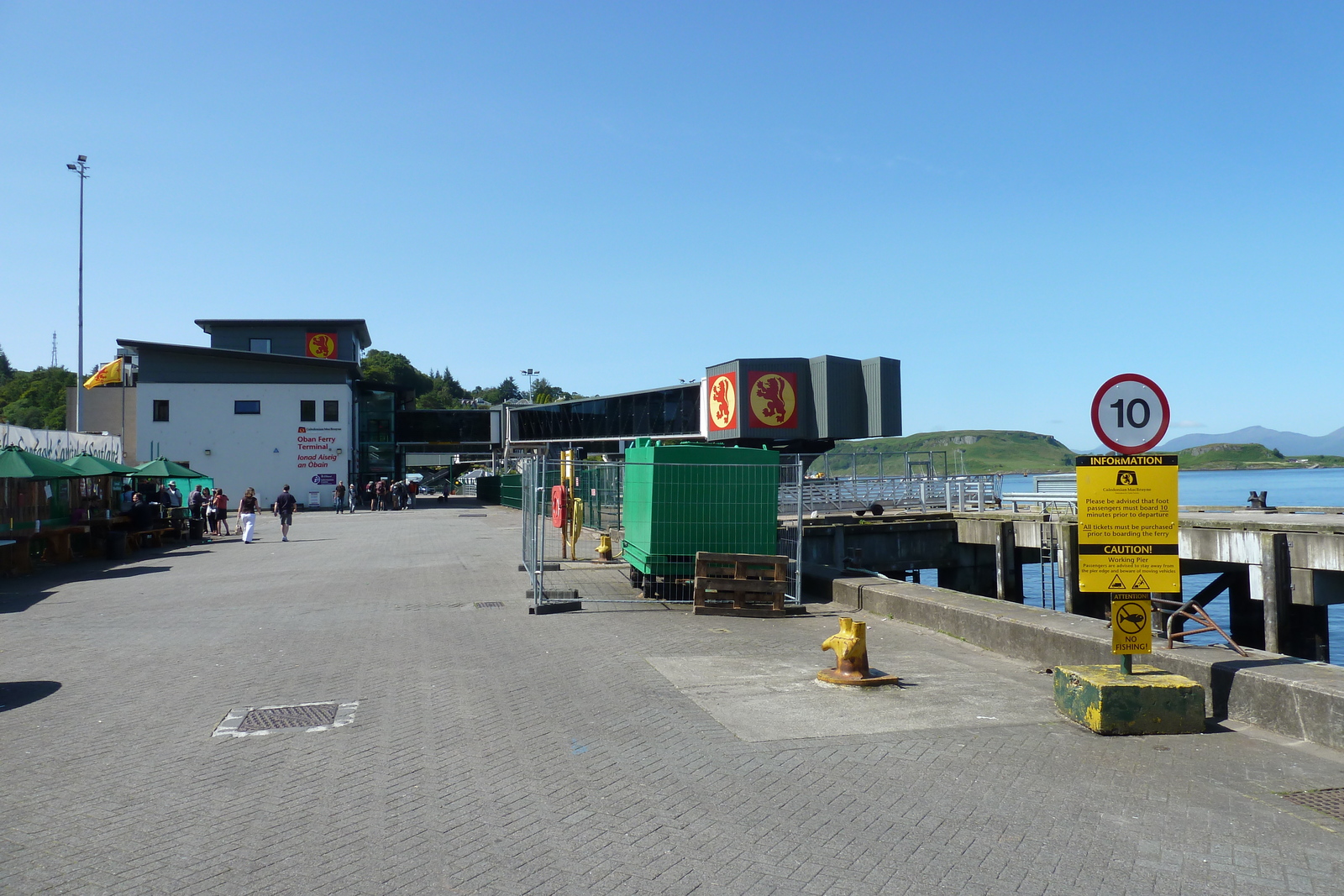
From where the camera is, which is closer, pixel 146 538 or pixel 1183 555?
pixel 1183 555

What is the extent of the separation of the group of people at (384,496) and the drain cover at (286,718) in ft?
138

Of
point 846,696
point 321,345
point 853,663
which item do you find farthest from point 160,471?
point 321,345

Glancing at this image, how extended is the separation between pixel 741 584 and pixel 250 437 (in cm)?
4562

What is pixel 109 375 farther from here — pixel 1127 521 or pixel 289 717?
pixel 1127 521

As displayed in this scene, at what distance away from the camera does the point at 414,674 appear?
27.4ft

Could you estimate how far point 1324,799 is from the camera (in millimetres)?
5176

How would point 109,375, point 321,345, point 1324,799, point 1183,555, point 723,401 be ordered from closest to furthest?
point 1324,799, point 1183,555, point 723,401, point 321,345, point 109,375

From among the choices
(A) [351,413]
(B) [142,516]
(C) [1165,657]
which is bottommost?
(C) [1165,657]

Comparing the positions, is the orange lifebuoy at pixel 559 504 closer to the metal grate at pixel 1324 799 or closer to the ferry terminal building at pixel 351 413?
the metal grate at pixel 1324 799

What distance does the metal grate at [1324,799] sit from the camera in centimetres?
501

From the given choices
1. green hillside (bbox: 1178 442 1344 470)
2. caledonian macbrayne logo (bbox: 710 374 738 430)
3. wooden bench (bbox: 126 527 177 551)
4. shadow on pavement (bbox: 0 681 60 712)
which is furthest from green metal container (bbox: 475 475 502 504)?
green hillside (bbox: 1178 442 1344 470)

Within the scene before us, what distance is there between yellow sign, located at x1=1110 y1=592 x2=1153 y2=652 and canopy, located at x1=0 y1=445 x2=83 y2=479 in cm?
1897

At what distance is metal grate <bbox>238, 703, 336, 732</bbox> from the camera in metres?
6.69

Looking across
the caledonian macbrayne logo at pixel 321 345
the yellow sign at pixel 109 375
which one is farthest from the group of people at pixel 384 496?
the yellow sign at pixel 109 375
